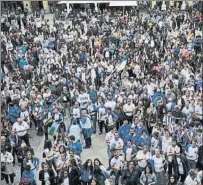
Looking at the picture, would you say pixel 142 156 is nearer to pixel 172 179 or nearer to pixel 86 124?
pixel 172 179

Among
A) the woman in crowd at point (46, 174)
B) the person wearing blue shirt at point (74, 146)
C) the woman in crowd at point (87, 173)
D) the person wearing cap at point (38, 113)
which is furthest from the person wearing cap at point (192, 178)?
the person wearing cap at point (38, 113)

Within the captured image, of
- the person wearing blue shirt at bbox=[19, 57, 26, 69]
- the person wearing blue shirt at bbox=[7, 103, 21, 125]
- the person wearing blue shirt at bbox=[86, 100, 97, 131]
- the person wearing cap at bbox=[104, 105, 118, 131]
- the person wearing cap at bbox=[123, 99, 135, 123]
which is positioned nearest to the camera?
the person wearing cap at bbox=[104, 105, 118, 131]

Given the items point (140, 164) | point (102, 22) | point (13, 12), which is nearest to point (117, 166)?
point (140, 164)

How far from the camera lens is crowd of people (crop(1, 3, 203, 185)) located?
11.9 metres

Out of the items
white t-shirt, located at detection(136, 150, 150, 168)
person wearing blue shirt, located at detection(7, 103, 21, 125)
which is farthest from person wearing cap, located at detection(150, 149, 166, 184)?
person wearing blue shirt, located at detection(7, 103, 21, 125)

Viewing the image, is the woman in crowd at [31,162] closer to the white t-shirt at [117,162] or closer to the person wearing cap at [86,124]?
the white t-shirt at [117,162]

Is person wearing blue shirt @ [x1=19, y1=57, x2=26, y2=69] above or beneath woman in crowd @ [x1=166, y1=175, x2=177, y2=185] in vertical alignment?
above

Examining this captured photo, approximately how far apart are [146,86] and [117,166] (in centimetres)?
504

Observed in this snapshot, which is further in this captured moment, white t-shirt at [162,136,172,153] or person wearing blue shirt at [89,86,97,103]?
person wearing blue shirt at [89,86,97,103]

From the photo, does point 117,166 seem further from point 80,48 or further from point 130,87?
point 80,48

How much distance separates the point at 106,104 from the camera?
15266 mm

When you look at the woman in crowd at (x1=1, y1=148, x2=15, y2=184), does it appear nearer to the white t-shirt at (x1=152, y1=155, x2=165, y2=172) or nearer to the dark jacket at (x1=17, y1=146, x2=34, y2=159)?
the dark jacket at (x1=17, y1=146, x2=34, y2=159)

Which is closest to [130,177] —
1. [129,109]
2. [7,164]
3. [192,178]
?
[192,178]

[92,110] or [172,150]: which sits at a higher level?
[172,150]
